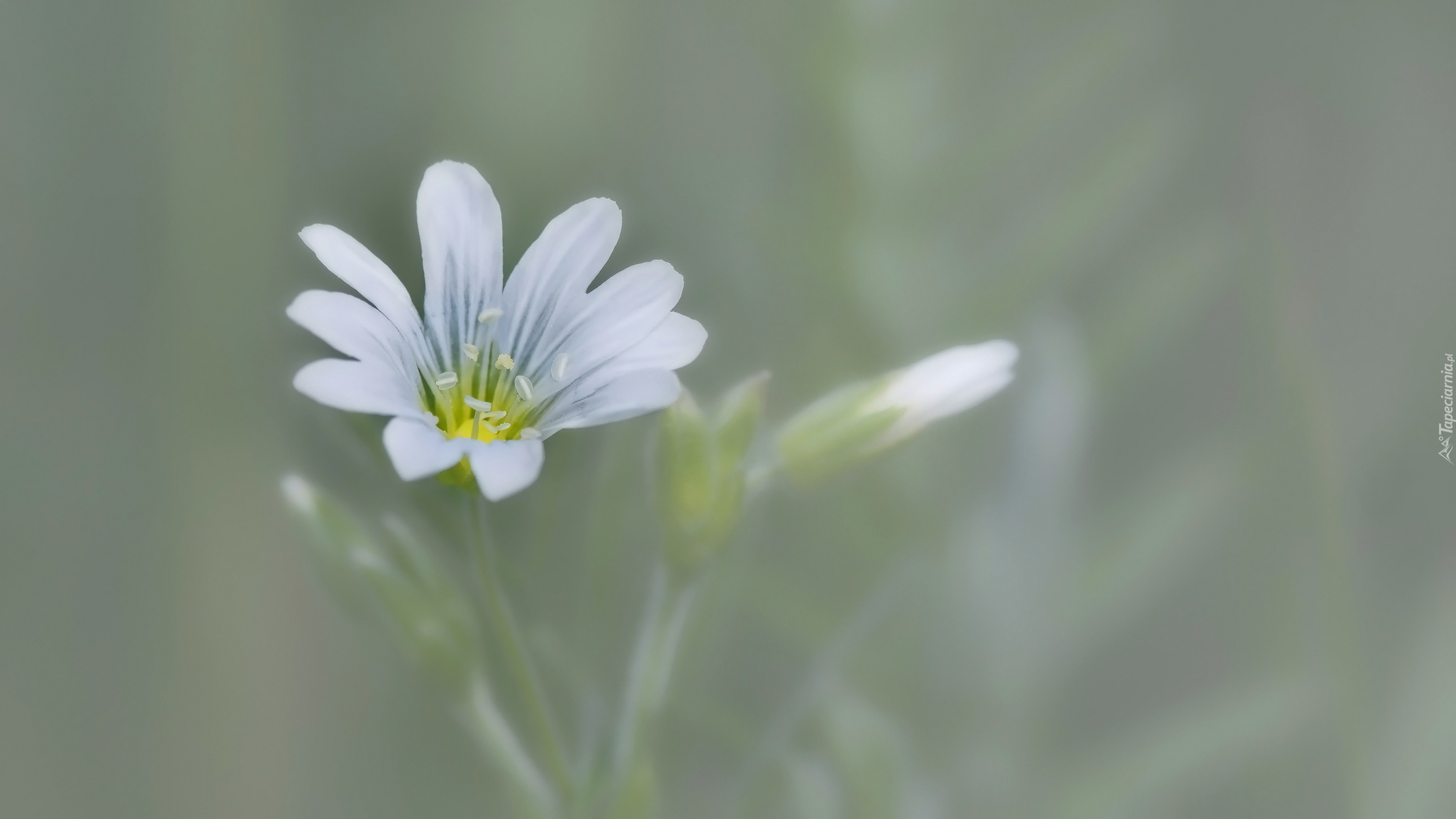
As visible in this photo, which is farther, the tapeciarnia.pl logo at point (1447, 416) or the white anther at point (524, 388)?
the tapeciarnia.pl logo at point (1447, 416)

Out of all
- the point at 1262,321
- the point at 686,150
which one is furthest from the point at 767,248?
the point at 1262,321

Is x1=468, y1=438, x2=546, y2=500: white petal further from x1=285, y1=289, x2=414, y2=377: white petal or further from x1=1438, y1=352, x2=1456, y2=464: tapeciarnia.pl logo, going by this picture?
x1=1438, y1=352, x2=1456, y2=464: tapeciarnia.pl logo

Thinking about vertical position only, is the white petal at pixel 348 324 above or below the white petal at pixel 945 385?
above

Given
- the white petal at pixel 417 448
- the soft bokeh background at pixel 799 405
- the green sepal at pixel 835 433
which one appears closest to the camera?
the white petal at pixel 417 448

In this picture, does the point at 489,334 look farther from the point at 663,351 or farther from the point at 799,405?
the point at 799,405

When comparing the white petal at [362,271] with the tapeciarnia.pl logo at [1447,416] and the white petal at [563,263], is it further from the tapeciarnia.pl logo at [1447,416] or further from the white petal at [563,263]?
the tapeciarnia.pl logo at [1447,416]

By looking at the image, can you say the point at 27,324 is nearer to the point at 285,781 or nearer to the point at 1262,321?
the point at 285,781

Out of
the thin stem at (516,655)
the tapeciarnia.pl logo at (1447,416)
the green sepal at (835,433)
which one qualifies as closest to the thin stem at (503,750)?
the thin stem at (516,655)

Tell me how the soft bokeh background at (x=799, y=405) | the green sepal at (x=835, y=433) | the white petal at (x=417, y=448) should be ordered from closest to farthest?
the white petal at (x=417, y=448) < the green sepal at (x=835, y=433) < the soft bokeh background at (x=799, y=405)
